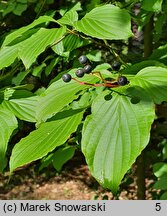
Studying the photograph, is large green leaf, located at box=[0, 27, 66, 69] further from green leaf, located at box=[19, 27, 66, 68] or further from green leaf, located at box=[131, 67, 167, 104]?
green leaf, located at box=[131, 67, 167, 104]

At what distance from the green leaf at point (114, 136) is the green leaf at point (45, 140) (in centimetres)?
10

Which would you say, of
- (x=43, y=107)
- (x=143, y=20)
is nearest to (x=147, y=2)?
(x=143, y=20)

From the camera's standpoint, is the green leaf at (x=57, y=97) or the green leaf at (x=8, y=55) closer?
the green leaf at (x=57, y=97)

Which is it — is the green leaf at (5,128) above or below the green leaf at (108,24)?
below

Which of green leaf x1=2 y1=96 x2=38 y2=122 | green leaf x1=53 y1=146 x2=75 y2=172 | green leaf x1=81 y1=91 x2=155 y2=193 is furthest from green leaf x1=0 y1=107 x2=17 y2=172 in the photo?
green leaf x1=53 y1=146 x2=75 y2=172

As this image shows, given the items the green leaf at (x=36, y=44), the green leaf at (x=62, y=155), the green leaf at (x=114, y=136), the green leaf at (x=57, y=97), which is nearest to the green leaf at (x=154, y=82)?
the green leaf at (x=114, y=136)

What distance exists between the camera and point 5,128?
4.36ft

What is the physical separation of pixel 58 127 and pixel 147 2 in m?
0.92

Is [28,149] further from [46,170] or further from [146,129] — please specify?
[46,170]

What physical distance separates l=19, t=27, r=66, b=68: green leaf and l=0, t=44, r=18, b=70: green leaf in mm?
60

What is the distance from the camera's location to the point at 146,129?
1.03 meters

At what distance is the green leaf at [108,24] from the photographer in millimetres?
1260

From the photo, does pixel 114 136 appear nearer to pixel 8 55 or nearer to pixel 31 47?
pixel 31 47

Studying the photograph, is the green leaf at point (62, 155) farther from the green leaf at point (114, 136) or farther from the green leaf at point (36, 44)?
the green leaf at point (114, 136)
